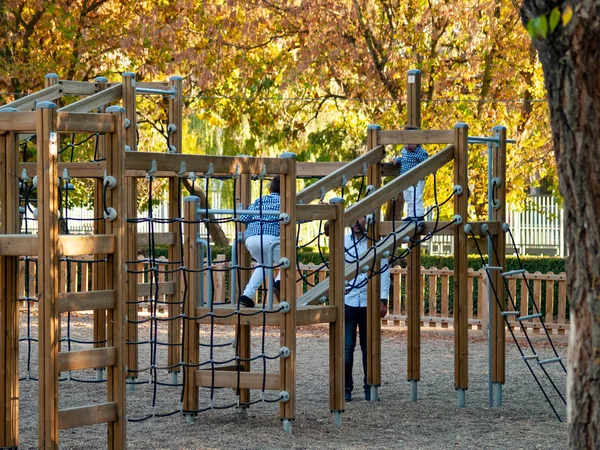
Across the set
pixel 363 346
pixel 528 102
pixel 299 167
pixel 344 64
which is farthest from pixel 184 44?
pixel 363 346

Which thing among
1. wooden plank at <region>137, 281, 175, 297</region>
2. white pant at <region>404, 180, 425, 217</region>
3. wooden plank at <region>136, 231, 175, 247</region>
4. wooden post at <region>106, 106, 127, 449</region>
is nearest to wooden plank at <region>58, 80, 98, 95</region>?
wooden plank at <region>136, 231, 175, 247</region>

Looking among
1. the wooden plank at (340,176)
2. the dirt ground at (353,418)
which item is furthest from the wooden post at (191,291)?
the wooden plank at (340,176)

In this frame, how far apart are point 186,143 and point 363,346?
18.6 meters

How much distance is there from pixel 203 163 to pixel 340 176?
1.48m

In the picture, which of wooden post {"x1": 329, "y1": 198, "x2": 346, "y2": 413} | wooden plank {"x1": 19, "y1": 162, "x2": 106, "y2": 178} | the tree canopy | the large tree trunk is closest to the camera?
the large tree trunk

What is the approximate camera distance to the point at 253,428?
817 cm

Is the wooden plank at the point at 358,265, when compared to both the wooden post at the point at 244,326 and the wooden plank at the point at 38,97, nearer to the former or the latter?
the wooden post at the point at 244,326

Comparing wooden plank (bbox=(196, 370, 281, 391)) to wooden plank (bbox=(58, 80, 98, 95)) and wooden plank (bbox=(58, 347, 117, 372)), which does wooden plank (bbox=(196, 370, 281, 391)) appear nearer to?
wooden plank (bbox=(58, 347, 117, 372))

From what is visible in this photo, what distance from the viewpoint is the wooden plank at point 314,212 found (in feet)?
25.9

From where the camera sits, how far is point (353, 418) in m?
8.74

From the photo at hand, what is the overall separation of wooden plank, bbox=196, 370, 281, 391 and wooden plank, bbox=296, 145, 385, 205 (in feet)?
4.53

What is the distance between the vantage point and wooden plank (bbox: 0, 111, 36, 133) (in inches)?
251

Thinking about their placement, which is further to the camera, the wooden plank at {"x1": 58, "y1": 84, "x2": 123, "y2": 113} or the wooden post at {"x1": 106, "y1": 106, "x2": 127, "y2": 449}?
the wooden plank at {"x1": 58, "y1": 84, "x2": 123, "y2": 113}

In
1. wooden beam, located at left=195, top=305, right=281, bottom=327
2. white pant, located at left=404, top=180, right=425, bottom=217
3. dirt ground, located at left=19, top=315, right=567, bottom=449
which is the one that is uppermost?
white pant, located at left=404, top=180, right=425, bottom=217
